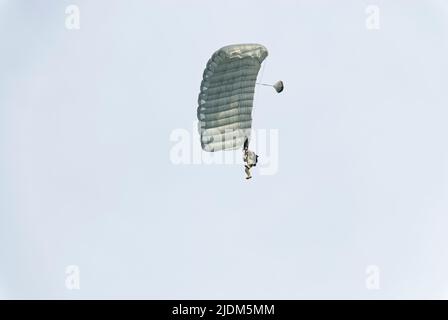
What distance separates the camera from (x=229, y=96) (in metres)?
34.6

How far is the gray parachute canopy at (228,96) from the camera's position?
3291 centimetres

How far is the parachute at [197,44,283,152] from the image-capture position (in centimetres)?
3291

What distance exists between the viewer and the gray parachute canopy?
32.9 metres

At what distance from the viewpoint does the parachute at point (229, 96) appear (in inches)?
1296

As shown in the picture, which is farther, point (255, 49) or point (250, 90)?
point (250, 90)

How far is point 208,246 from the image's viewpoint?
A: 68.8 m

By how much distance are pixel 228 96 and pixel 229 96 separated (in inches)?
1.6

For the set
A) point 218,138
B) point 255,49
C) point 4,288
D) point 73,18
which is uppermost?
point 73,18
